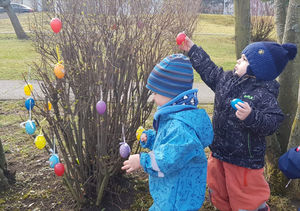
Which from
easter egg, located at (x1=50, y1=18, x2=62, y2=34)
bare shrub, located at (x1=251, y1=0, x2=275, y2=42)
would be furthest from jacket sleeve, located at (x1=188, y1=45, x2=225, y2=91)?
bare shrub, located at (x1=251, y1=0, x2=275, y2=42)

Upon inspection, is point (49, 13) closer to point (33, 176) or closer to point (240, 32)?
point (33, 176)

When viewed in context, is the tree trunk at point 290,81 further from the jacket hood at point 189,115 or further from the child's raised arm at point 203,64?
the jacket hood at point 189,115

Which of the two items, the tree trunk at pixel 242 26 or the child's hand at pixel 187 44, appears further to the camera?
the tree trunk at pixel 242 26

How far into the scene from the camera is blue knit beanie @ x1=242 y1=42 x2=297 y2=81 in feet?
6.78

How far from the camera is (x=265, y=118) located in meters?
1.98

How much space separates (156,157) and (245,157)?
952 mm

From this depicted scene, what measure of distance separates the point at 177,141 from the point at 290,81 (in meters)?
1.80

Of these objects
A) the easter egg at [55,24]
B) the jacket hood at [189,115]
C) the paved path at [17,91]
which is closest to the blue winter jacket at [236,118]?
the jacket hood at [189,115]

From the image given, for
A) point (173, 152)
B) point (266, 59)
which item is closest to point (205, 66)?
point (266, 59)

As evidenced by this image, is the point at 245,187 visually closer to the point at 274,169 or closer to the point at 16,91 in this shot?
the point at 274,169

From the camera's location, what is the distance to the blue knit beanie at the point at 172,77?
1763 mm

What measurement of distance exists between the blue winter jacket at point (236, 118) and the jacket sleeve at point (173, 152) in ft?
1.85

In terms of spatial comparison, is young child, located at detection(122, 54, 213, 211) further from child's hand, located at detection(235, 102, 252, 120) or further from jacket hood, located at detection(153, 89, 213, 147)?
child's hand, located at detection(235, 102, 252, 120)

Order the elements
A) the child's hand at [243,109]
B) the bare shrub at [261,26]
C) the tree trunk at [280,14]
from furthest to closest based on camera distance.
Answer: the bare shrub at [261,26]
the tree trunk at [280,14]
the child's hand at [243,109]
